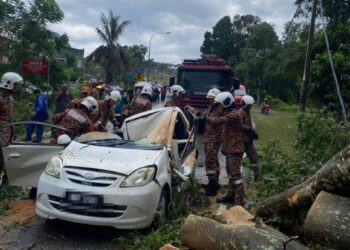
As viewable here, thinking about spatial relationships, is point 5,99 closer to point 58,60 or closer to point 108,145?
point 108,145

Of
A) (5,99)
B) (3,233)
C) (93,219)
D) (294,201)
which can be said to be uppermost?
(5,99)

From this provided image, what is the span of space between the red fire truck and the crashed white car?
10571 millimetres

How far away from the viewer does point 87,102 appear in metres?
7.25

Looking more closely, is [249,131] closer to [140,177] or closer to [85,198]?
[140,177]

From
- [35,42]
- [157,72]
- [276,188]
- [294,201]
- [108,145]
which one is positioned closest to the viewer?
[294,201]

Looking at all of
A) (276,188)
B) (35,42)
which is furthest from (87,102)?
(35,42)

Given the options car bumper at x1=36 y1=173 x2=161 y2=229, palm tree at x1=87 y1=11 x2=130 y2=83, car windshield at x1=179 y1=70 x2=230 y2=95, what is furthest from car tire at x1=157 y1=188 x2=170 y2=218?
palm tree at x1=87 y1=11 x2=130 y2=83

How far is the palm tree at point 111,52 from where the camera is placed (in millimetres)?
47469

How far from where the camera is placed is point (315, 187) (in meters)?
4.27

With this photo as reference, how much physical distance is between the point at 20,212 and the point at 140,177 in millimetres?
2138

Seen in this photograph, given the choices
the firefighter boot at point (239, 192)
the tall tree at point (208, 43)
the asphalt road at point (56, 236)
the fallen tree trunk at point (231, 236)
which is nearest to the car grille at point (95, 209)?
the asphalt road at point (56, 236)

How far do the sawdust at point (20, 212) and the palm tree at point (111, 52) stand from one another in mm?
41143

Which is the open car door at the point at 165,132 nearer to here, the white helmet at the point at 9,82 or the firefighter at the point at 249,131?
the firefighter at the point at 249,131

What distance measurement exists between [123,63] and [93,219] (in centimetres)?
4376
